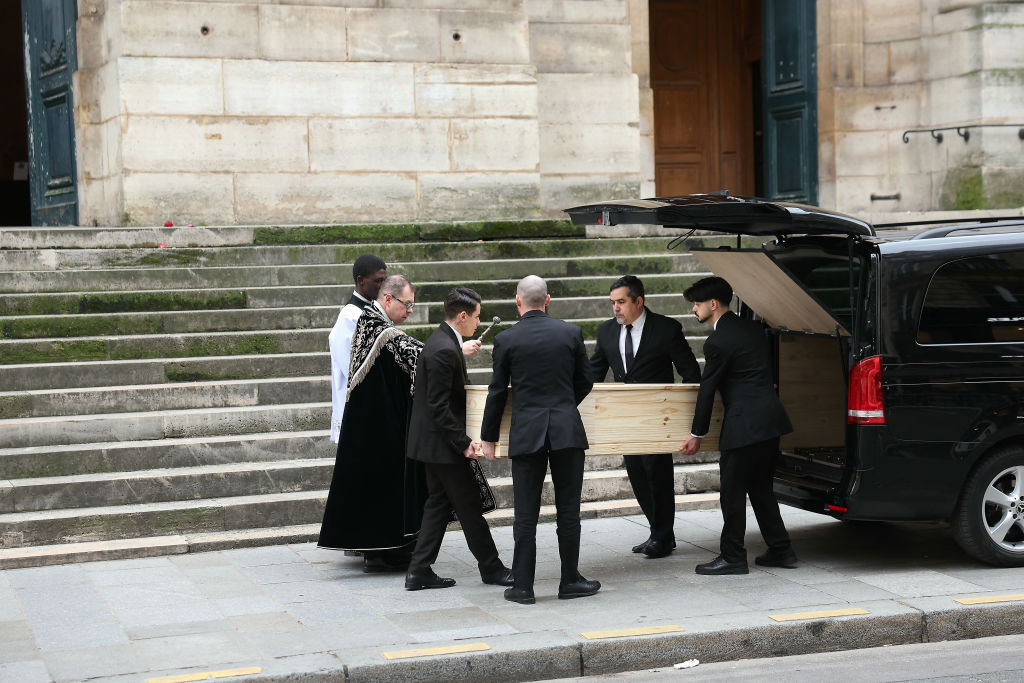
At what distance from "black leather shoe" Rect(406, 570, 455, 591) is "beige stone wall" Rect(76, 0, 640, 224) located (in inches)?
262

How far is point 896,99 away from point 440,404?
1068 cm

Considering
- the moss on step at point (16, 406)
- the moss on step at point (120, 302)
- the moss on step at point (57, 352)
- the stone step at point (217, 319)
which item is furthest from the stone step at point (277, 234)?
the moss on step at point (16, 406)

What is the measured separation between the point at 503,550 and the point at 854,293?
2655 mm

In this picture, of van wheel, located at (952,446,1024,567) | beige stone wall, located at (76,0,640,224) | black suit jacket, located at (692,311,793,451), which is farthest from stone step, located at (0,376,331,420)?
van wheel, located at (952,446,1024,567)

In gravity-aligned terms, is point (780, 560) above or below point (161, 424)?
below

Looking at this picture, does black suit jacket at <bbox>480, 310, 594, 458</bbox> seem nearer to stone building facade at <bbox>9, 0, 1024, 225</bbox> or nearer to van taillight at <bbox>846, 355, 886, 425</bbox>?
van taillight at <bbox>846, 355, 886, 425</bbox>

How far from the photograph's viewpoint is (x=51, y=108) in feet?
47.3

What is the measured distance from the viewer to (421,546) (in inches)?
296

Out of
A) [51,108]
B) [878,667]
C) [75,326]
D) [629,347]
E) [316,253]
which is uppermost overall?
[51,108]

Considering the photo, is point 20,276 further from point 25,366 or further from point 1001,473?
point 1001,473

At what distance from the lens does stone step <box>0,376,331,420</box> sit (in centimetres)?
952

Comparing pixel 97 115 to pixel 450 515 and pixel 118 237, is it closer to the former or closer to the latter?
pixel 118 237

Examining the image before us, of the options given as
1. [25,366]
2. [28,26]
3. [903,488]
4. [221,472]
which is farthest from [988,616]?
[28,26]

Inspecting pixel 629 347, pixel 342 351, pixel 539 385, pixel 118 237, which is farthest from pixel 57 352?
pixel 539 385
